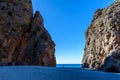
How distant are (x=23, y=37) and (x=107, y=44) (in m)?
47.8

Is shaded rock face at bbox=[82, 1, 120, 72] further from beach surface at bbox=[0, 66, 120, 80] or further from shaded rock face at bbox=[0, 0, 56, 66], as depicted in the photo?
beach surface at bbox=[0, 66, 120, 80]

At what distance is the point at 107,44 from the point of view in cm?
10625

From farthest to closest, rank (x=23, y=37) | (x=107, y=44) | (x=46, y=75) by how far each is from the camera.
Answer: (x=23, y=37), (x=107, y=44), (x=46, y=75)

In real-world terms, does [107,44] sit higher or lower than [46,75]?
higher

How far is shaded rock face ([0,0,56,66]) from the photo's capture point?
116 metres

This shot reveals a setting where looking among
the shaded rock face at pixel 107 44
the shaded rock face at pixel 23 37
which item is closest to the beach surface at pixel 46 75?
the shaded rock face at pixel 107 44

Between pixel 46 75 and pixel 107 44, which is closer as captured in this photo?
pixel 46 75

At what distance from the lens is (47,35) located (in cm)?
13212

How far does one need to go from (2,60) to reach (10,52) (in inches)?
291

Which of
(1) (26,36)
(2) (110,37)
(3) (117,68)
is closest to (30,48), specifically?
(1) (26,36)

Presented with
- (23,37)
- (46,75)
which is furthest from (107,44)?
(46,75)

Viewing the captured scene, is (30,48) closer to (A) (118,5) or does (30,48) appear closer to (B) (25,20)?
(B) (25,20)

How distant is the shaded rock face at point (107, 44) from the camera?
312 ft

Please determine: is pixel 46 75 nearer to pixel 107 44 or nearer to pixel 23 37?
pixel 107 44
